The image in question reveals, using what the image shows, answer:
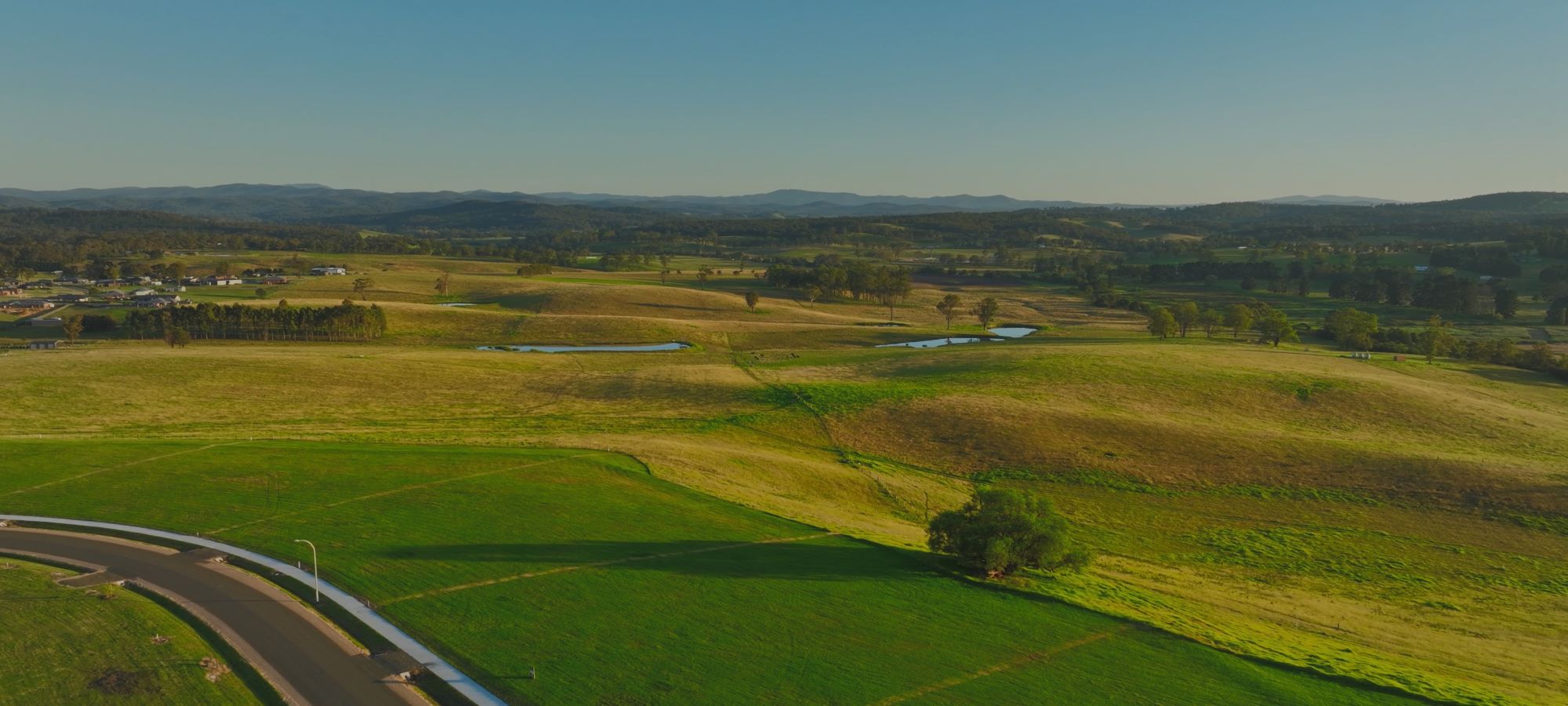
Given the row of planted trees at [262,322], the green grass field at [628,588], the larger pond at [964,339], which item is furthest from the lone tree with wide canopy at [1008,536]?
the row of planted trees at [262,322]

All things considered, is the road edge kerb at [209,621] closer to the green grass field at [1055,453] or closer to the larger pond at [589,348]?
the green grass field at [1055,453]

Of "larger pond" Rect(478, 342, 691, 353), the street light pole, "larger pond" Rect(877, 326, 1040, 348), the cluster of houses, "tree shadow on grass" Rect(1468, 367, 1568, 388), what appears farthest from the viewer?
→ the cluster of houses

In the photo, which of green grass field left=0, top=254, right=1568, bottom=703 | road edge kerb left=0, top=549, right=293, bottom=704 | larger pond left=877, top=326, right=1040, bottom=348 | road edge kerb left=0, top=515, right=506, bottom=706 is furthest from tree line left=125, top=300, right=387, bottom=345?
road edge kerb left=0, top=549, right=293, bottom=704

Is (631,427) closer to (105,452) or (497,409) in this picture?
(497,409)

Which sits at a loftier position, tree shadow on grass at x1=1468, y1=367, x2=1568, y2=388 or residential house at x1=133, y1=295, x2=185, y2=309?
residential house at x1=133, y1=295, x2=185, y2=309

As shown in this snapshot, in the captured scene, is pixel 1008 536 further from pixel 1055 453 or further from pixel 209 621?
pixel 209 621

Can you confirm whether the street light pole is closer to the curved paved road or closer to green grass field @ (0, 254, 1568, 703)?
the curved paved road
